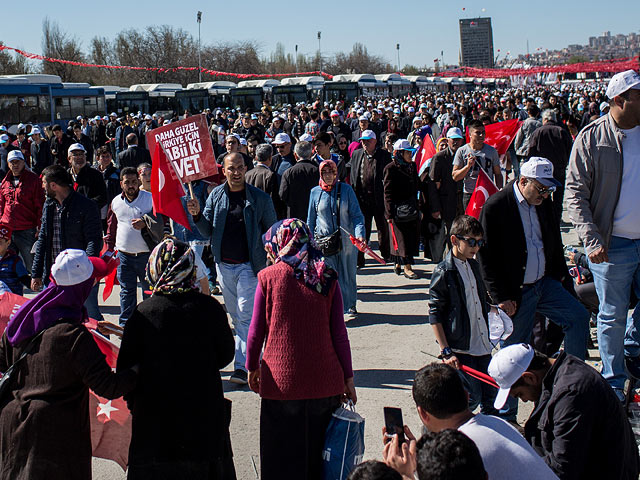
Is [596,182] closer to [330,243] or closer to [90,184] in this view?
[330,243]

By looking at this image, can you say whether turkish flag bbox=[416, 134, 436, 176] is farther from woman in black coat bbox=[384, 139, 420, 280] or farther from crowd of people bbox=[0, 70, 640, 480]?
crowd of people bbox=[0, 70, 640, 480]

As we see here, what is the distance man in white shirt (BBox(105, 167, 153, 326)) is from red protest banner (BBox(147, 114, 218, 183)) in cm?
84

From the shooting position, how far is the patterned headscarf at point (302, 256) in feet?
13.1

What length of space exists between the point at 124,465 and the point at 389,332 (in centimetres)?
382

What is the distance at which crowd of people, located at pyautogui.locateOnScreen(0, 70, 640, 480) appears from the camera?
3385 millimetres

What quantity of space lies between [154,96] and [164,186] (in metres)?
38.6

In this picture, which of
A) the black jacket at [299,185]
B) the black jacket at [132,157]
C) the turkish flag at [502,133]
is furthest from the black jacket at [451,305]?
the black jacket at [132,157]

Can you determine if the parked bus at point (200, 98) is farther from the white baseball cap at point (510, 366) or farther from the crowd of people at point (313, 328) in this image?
the white baseball cap at point (510, 366)

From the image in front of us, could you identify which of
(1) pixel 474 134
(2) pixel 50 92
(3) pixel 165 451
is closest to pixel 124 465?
(3) pixel 165 451

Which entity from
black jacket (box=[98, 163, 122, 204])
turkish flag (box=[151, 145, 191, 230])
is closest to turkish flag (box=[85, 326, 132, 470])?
turkish flag (box=[151, 145, 191, 230])

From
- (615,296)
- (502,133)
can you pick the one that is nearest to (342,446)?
(615,296)

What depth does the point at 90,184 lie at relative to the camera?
9.27m

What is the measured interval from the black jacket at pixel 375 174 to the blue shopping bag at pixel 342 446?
6387mm

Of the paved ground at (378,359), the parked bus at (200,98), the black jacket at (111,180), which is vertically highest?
the parked bus at (200,98)
